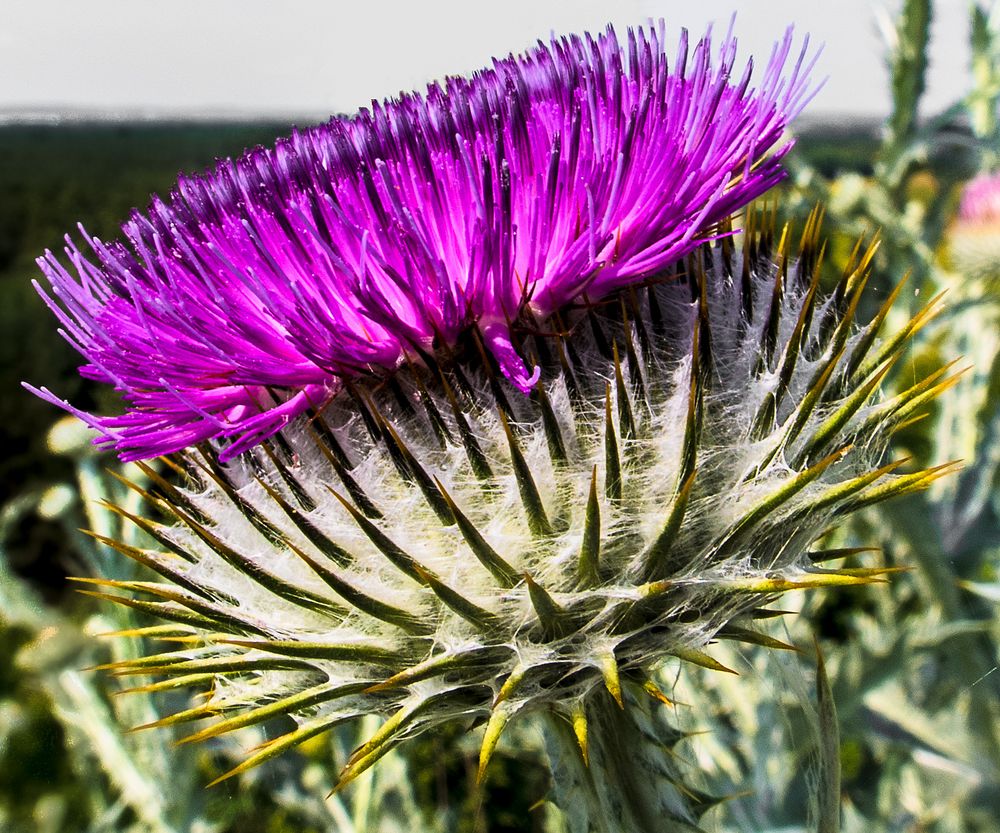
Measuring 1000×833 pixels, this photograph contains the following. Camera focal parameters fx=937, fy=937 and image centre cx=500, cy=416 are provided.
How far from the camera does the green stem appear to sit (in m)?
1.80

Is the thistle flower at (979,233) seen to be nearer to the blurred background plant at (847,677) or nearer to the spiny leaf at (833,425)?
the blurred background plant at (847,677)

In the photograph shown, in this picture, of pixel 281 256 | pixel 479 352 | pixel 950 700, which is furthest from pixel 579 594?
pixel 950 700

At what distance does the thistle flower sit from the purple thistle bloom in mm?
4444

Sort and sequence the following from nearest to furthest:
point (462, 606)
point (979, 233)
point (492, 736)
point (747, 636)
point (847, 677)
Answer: point (492, 736)
point (462, 606)
point (747, 636)
point (847, 677)
point (979, 233)

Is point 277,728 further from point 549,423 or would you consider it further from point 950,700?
point 950,700

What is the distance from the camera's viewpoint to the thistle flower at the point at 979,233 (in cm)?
575

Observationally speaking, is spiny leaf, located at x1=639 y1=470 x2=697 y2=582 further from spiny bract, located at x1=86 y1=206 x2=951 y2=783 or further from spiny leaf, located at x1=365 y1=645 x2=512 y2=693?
spiny leaf, located at x1=365 y1=645 x2=512 y2=693

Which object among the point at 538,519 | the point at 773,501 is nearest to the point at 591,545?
the point at 538,519

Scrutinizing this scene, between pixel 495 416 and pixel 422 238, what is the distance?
0.35m

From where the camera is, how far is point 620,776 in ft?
6.01

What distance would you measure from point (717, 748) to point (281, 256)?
268 centimetres

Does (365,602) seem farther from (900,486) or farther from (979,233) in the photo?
(979,233)

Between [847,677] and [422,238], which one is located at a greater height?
[422,238]

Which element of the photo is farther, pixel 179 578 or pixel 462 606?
pixel 179 578
